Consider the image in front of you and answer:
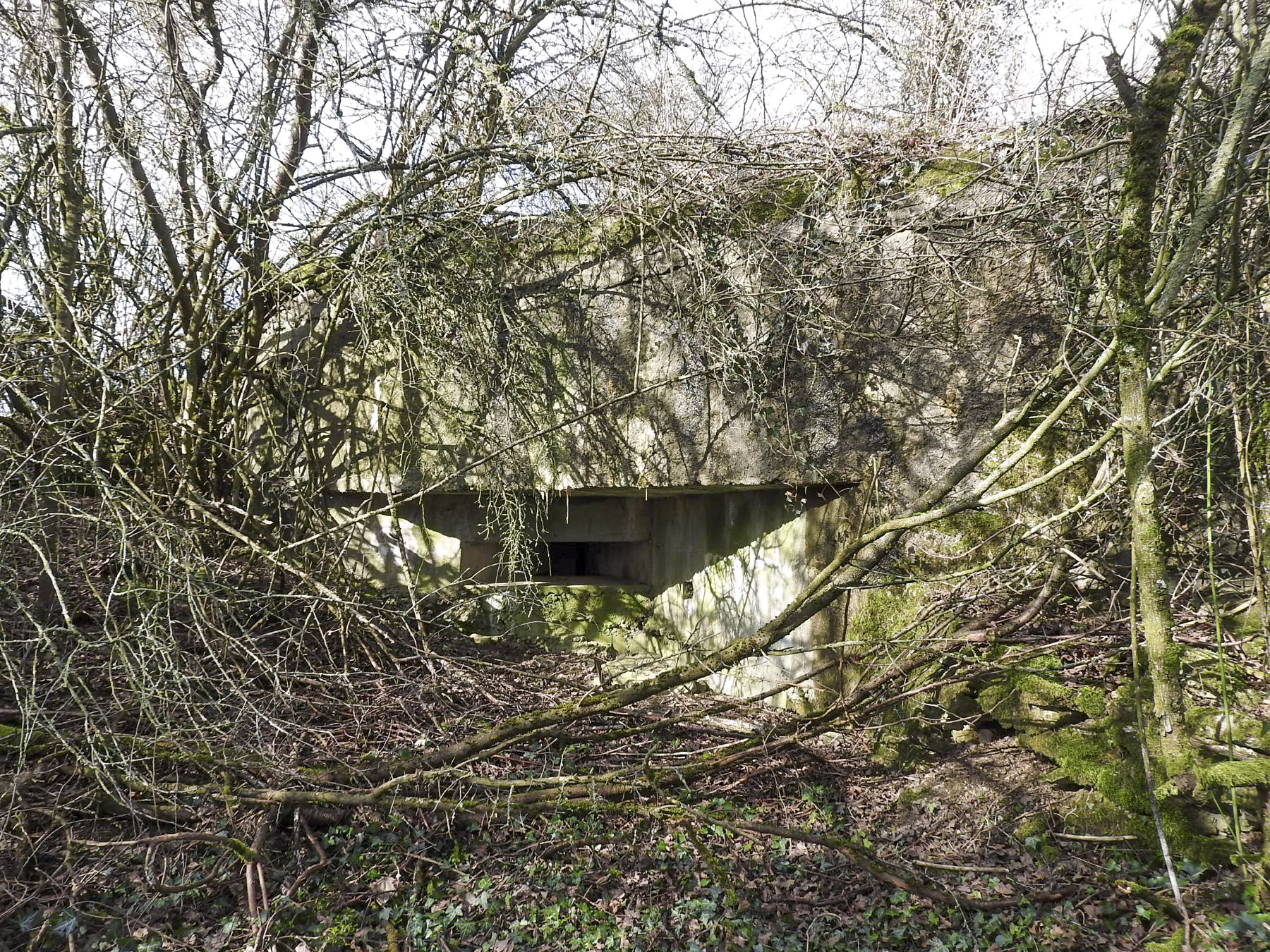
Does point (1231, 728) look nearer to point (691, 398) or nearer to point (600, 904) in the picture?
point (600, 904)

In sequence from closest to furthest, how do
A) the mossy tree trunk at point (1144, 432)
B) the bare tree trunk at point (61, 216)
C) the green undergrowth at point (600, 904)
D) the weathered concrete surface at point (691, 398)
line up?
the mossy tree trunk at point (1144, 432)
the green undergrowth at point (600, 904)
the bare tree trunk at point (61, 216)
the weathered concrete surface at point (691, 398)

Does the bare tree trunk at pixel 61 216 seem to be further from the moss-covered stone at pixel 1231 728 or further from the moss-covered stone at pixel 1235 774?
the moss-covered stone at pixel 1231 728

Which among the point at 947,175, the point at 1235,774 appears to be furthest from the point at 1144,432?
the point at 947,175

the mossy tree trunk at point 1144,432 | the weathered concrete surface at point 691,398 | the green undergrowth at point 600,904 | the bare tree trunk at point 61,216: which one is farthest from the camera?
the weathered concrete surface at point 691,398

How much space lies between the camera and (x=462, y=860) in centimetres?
298

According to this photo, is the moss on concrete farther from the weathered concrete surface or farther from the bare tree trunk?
the bare tree trunk

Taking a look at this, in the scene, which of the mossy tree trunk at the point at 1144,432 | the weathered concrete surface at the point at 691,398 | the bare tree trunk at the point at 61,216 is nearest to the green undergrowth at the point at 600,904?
the mossy tree trunk at the point at 1144,432

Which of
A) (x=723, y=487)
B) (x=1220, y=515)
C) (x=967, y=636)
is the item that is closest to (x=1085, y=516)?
(x=1220, y=515)

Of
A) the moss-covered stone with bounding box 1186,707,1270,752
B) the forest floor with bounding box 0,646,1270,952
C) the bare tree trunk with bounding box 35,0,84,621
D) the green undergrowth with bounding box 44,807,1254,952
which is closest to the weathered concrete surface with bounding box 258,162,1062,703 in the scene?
the forest floor with bounding box 0,646,1270,952

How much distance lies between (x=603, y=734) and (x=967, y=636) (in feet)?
4.94

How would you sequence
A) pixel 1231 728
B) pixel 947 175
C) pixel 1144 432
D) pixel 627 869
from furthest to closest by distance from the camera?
pixel 947 175, pixel 627 869, pixel 1231 728, pixel 1144 432

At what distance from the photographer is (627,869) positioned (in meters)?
2.96

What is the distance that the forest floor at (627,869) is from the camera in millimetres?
2578

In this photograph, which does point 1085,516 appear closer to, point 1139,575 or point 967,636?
point 967,636
